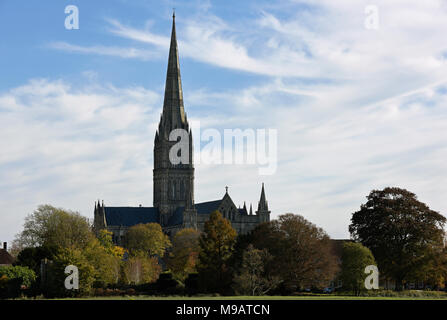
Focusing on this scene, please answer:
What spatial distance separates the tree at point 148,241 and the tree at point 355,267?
6928cm

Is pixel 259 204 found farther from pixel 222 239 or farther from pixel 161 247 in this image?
pixel 222 239

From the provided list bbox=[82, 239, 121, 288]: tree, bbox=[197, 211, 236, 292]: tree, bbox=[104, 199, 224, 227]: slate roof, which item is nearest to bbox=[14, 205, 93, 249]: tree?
bbox=[82, 239, 121, 288]: tree

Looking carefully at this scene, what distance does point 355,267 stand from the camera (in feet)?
245

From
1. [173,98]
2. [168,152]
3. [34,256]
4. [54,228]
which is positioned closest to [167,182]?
[168,152]

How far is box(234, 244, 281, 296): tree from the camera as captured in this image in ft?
224

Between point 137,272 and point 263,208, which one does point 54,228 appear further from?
point 263,208

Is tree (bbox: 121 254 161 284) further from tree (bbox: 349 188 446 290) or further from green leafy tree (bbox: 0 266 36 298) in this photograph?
tree (bbox: 349 188 446 290)

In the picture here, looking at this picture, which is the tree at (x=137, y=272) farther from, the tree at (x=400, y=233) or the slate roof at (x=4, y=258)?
the tree at (x=400, y=233)

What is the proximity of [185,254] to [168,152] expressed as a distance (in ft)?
202

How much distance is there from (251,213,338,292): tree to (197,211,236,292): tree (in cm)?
436

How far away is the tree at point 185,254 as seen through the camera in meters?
Answer: 103

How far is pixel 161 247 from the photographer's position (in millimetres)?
142000
